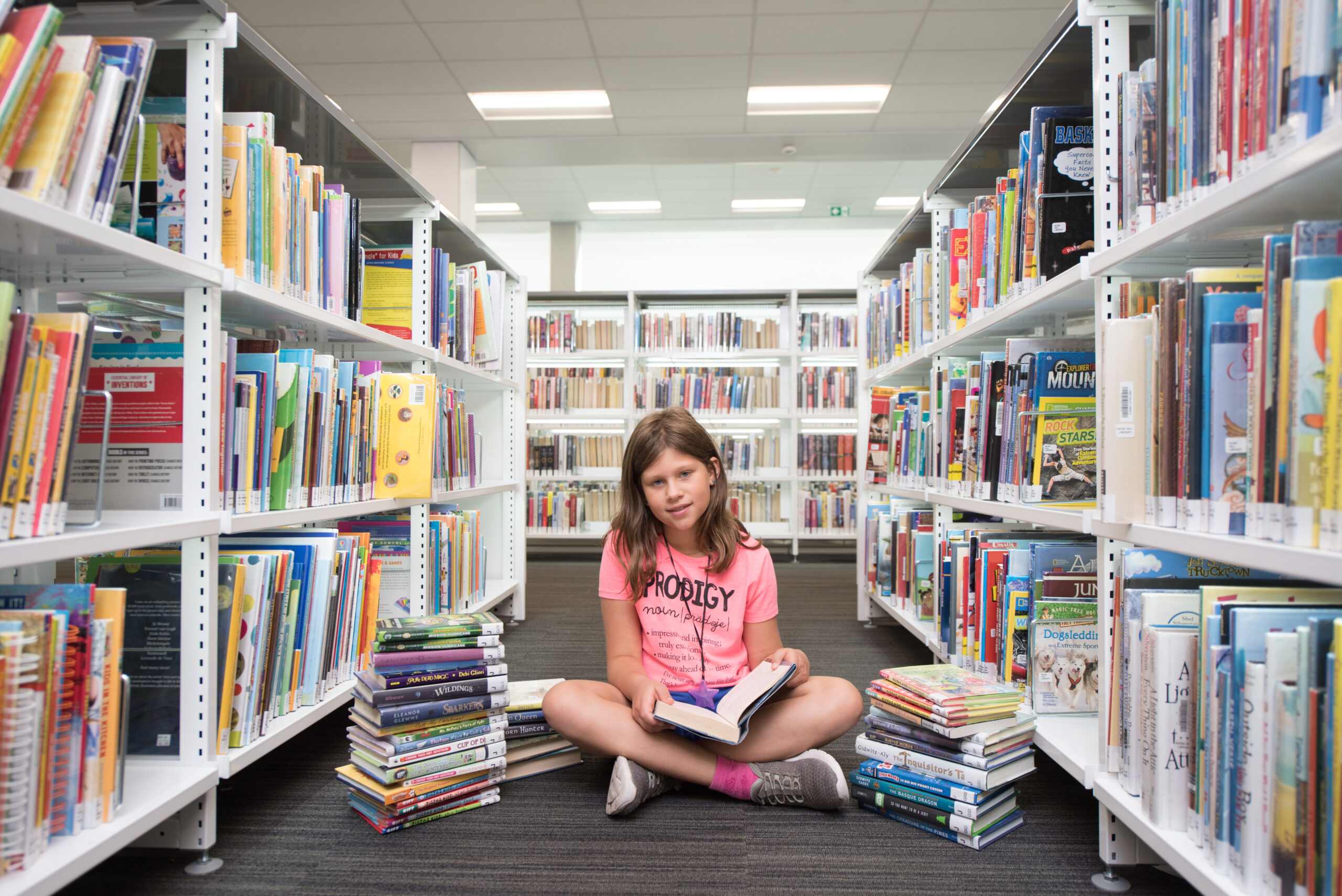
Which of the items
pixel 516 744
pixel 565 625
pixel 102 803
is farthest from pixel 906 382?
pixel 102 803

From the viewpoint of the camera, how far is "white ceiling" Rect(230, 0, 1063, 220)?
394 cm

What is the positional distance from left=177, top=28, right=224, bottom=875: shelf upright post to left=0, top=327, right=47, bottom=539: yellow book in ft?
1.13

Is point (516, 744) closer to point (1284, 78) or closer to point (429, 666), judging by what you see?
point (429, 666)

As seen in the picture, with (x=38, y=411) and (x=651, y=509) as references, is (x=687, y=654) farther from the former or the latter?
(x=38, y=411)

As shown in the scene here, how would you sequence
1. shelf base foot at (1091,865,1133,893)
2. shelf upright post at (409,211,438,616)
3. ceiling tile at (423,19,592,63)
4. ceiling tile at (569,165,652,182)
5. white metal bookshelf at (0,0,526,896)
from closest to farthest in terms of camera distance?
white metal bookshelf at (0,0,526,896) < shelf base foot at (1091,865,1133,893) < shelf upright post at (409,211,438,616) < ceiling tile at (423,19,592,63) < ceiling tile at (569,165,652,182)

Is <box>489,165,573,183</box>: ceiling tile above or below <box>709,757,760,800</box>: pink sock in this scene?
above

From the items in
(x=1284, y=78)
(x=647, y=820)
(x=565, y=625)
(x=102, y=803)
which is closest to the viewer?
(x=1284, y=78)

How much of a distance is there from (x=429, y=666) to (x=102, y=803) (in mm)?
548

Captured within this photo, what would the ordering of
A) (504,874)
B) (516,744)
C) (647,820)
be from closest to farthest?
(504,874) → (647,820) → (516,744)

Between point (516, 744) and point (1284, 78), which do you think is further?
point (516, 744)

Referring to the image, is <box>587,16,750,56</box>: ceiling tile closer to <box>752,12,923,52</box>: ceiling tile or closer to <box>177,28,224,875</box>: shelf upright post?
<box>752,12,923,52</box>: ceiling tile

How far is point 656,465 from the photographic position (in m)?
1.71

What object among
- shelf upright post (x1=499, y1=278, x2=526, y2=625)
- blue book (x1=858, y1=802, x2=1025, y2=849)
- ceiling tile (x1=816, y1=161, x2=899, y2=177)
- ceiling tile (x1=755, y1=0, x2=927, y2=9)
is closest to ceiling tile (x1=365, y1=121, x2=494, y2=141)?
ceiling tile (x1=755, y1=0, x2=927, y2=9)

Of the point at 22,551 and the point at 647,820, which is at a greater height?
the point at 22,551
